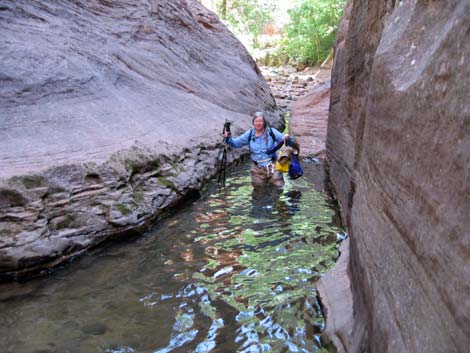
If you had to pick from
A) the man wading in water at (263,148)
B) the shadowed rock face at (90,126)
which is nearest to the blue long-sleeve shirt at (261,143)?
the man wading in water at (263,148)

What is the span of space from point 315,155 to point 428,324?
10.0 m

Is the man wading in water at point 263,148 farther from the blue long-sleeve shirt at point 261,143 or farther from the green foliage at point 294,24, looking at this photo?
the green foliage at point 294,24

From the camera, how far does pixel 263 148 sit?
8766mm

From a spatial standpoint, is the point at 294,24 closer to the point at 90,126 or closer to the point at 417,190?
the point at 90,126

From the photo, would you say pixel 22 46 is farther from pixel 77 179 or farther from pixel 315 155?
pixel 315 155

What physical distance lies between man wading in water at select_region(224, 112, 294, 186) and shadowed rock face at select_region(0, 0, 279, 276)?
92cm

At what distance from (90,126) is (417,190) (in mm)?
5392

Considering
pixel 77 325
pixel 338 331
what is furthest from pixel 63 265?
pixel 338 331

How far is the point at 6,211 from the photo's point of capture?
485 cm

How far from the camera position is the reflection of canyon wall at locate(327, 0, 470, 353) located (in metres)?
1.79

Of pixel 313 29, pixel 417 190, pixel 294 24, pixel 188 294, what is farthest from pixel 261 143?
pixel 294 24

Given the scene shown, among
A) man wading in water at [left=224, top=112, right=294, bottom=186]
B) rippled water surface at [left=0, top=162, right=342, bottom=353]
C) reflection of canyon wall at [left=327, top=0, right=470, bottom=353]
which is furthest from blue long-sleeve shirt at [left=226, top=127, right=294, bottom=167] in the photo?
reflection of canyon wall at [left=327, top=0, right=470, bottom=353]

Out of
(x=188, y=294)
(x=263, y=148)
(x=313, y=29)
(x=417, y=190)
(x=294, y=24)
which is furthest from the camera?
(x=294, y=24)

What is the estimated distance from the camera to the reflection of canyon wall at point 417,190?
179 cm
